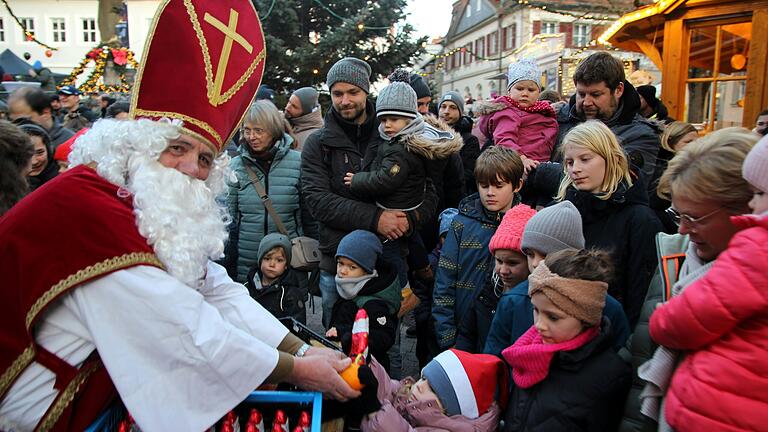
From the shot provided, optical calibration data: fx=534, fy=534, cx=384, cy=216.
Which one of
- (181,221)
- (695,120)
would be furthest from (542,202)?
(695,120)

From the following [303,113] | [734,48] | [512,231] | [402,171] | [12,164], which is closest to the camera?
[12,164]

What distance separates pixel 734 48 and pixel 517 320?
565 centimetres

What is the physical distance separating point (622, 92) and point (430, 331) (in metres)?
2.07

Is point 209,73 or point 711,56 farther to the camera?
point 711,56

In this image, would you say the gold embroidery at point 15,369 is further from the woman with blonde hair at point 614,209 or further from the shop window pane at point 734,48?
the shop window pane at point 734,48

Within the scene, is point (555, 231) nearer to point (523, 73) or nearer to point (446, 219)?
point (446, 219)

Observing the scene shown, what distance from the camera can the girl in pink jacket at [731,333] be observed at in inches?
53.5

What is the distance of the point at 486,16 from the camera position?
43.7 metres

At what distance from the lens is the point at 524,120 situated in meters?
4.16

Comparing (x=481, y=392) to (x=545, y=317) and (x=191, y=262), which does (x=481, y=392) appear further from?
(x=191, y=262)

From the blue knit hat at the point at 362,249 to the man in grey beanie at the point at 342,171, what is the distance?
239 millimetres

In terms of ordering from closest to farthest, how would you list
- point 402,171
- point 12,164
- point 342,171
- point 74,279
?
point 74,279, point 12,164, point 402,171, point 342,171

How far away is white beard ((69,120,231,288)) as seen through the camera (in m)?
1.83

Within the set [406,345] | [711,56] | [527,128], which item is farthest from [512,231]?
[711,56]
